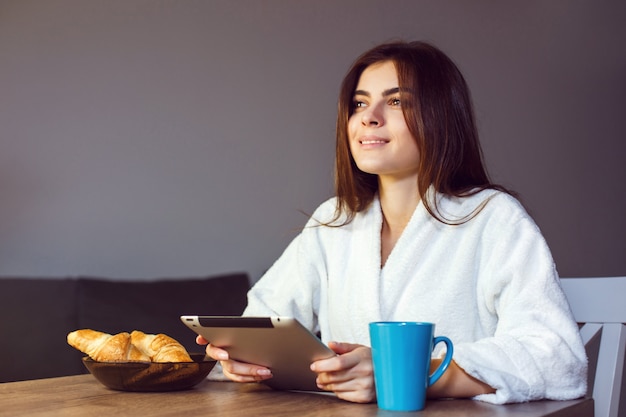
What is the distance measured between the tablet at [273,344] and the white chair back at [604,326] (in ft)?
1.67

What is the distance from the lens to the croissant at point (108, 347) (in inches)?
45.2

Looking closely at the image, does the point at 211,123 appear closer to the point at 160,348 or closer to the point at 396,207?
the point at 396,207

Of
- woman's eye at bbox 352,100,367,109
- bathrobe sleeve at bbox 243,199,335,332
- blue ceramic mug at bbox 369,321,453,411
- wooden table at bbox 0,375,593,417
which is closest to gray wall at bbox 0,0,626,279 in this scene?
bathrobe sleeve at bbox 243,199,335,332

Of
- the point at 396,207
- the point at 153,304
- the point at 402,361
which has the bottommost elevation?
the point at 153,304

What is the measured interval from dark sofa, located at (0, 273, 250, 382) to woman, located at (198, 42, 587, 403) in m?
0.81

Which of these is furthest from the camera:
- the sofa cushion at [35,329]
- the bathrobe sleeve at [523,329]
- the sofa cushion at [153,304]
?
the sofa cushion at [153,304]

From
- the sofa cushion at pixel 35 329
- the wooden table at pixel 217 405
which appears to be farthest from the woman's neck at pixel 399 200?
the sofa cushion at pixel 35 329

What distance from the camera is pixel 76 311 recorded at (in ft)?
7.29

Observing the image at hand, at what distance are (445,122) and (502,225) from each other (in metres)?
0.24

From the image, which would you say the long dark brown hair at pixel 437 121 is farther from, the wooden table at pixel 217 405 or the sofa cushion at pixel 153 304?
the sofa cushion at pixel 153 304

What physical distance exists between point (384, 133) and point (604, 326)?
1.73ft

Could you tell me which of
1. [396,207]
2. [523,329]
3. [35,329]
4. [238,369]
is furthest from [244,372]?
[35,329]

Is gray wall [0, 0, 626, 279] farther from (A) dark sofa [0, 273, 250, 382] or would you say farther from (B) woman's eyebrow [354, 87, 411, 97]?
(B) woman's eyebrow [354, 87, 411, 97]

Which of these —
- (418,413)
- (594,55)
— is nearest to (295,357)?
(418,413)
